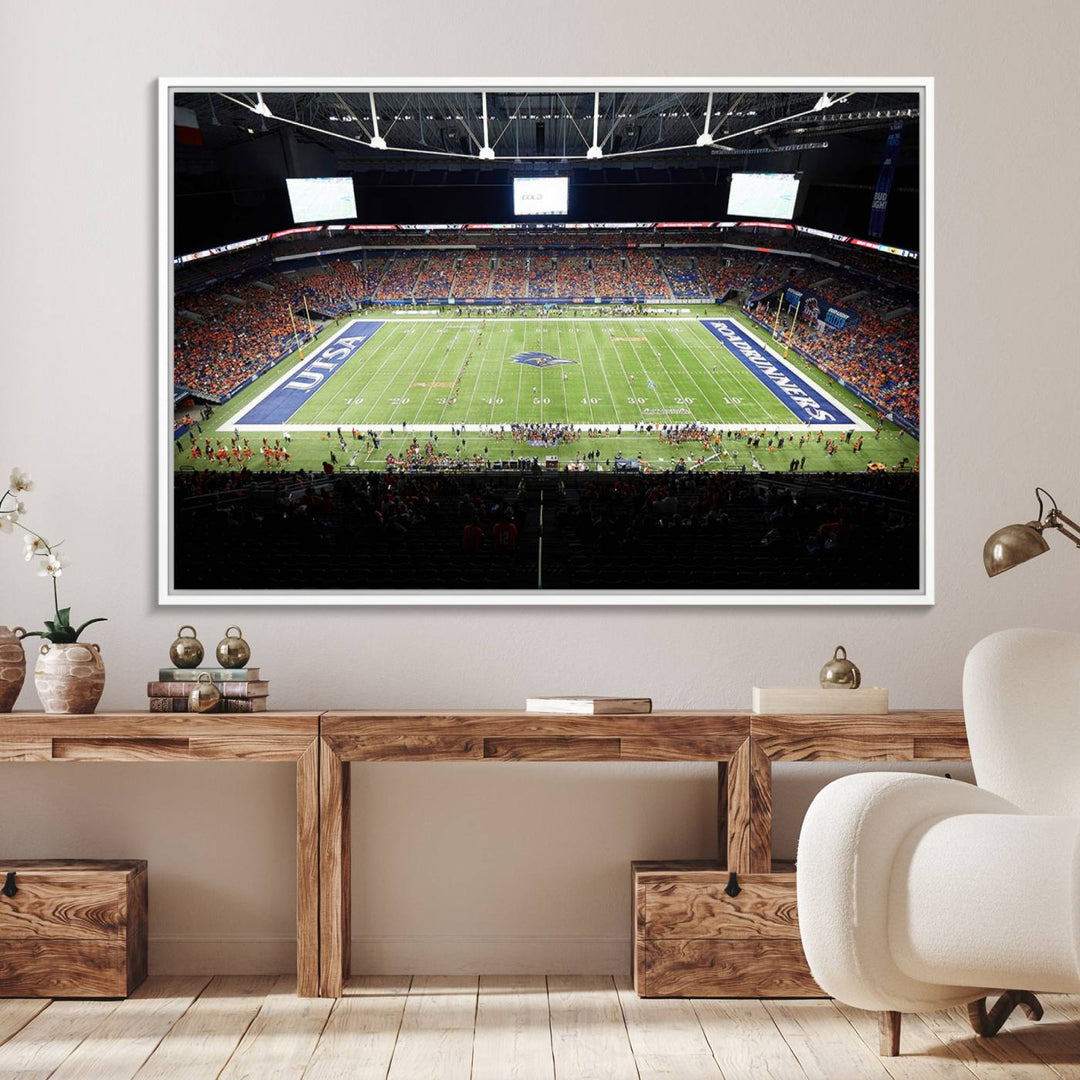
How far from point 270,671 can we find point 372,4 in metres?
1.86

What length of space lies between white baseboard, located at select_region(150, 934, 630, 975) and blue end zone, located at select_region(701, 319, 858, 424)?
5.03 ft

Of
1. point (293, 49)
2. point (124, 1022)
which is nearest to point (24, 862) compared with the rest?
point (124, 1022)

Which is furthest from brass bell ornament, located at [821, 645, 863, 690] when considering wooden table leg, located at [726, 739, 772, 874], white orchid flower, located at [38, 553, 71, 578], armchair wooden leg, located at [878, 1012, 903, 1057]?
white orchid flower, located at [38, 553, 71, 578]

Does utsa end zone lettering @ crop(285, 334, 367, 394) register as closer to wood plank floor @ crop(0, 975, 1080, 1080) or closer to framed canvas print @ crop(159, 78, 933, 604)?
framed canvas print @ crop(159, 78, 933, 604)

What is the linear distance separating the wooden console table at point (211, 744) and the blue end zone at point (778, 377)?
1.52m

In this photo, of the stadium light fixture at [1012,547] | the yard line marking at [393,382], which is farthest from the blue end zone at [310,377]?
the stadium light fixture at [1012,547]

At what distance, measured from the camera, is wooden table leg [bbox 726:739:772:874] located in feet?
9.42

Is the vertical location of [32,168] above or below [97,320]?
above

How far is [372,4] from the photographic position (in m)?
3.30

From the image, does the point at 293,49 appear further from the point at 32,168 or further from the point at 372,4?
the point at 32,168

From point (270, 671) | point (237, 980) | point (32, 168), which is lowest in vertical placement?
point (237, 980)

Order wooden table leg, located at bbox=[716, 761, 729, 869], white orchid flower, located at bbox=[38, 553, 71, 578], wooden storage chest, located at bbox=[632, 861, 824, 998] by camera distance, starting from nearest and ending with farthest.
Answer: wooden storage chest, located at bbox=[632, 861, 824, 998] → wooden table leg, located at bbox=[716, 761, 729, 869] → white orchid flower, located at bbox=[38, 553, 71, 578]

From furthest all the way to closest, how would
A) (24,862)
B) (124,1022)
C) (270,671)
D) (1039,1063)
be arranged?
(270,671), (24,862), (124,1022), (1039,1063)

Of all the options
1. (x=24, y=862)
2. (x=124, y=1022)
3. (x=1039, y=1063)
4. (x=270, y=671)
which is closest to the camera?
(x=1039, y=1063)
